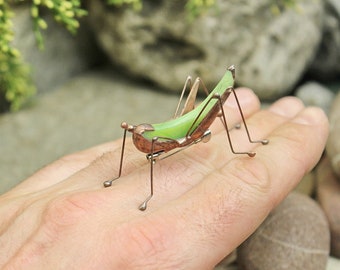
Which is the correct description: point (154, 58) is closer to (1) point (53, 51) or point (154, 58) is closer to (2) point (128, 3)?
(2) point (128, 3)

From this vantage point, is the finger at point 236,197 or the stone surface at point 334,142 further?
the stone surface at point 334,142

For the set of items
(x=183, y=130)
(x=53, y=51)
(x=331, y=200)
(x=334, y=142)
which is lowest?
(x=331, y=200)

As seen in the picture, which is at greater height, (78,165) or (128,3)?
(128,3)

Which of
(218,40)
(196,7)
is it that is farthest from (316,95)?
(196,7)

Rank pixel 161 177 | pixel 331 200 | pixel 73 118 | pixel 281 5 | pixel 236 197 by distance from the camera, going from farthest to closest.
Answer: pixel 281 5
pixel 73 118
pixel 331 200
pixel 161 177
pixel 236 197

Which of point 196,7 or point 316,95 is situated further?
point 316,95

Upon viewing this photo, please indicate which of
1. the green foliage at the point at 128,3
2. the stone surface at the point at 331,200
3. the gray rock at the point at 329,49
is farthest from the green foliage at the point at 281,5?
the stone surface at the point at 331,200

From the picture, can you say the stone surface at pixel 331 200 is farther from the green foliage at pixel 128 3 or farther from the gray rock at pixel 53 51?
the gray rock at pixel 53 51

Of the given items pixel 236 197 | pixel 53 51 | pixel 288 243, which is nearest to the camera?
pixel 236 197

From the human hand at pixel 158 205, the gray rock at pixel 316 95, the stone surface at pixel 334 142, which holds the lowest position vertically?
the gray rock at pixel 316 95
